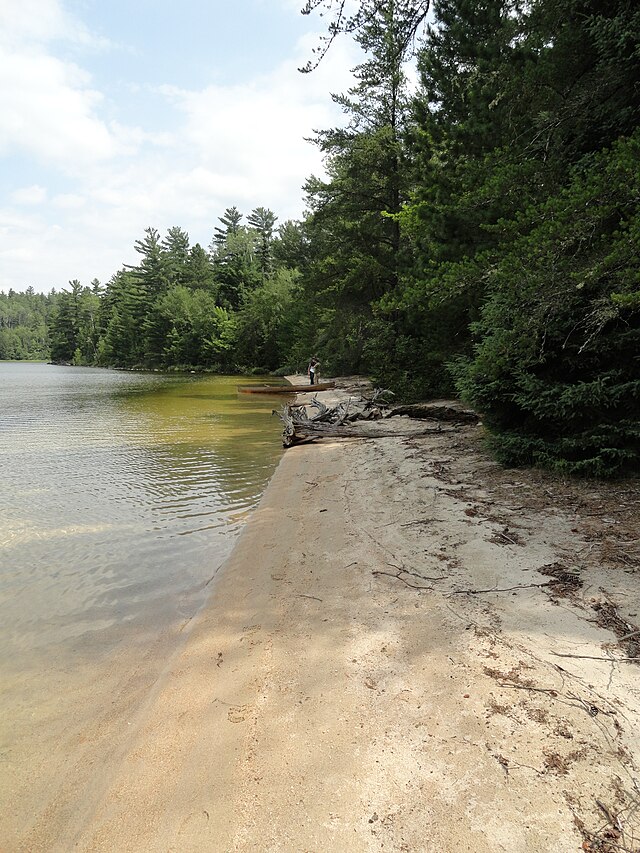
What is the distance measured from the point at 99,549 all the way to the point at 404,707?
4407mm

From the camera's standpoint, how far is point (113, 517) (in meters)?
6.85

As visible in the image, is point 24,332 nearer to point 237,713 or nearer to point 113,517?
point 113,517

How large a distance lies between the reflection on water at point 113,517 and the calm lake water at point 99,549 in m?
0.02

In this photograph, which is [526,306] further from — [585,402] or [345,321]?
[345,321]

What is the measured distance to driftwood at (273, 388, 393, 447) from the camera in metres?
11.6

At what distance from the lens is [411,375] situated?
55.9ft

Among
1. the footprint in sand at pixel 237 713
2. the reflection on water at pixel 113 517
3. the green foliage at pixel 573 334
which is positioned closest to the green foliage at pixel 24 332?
the reflection on water at pixel 113 517

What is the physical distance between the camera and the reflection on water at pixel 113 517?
429 centimetres

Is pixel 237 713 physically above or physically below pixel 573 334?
below

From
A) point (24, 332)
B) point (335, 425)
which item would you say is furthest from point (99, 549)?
point (24, 332)

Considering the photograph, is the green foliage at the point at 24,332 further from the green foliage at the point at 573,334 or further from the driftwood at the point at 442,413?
the green foliage at the point at 573,334

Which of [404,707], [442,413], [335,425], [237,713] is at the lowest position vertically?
[237,713]

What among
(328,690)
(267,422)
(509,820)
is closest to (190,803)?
(328,690)

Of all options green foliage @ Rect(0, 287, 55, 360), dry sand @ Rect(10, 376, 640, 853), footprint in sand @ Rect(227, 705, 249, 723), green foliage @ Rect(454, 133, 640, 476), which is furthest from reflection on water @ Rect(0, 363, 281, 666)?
green foliage @ Rect(0, 287, 55, 360)
